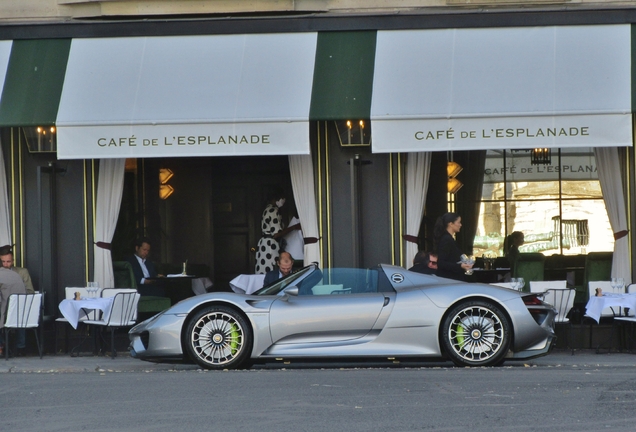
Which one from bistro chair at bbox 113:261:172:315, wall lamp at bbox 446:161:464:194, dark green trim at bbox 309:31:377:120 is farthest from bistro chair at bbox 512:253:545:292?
bistro chair at bbox 113:261:172:315

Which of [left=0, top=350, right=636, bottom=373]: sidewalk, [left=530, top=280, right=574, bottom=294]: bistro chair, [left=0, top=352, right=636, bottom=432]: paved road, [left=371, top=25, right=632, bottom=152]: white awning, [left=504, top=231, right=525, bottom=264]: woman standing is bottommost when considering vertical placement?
[left=0, top=350, right=636, bottom=373]: sidewalk

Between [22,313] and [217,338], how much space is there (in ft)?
11.8

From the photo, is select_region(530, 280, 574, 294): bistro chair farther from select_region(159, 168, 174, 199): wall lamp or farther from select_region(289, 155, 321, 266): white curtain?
select_region(159, 168, 174, 199): wall lamp

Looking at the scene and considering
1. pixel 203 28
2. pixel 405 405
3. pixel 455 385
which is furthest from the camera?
pixel 203 28

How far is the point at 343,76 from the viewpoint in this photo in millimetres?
14508

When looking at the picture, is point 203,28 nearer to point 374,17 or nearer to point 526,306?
point 374,17

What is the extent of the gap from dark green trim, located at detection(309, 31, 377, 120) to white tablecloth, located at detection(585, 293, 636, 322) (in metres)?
3.87

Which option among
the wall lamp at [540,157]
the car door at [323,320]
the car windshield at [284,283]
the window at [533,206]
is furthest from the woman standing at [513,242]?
the car door at [323,320]

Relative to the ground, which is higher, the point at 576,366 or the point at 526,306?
the point at 526,306

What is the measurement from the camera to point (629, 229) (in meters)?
14.9

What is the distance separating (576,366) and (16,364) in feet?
22.7

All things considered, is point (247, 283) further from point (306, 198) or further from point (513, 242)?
point (513, 242)

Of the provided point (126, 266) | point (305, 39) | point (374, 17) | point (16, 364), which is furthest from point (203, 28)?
point (16, 364)

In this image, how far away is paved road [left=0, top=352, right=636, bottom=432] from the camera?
7.88m
